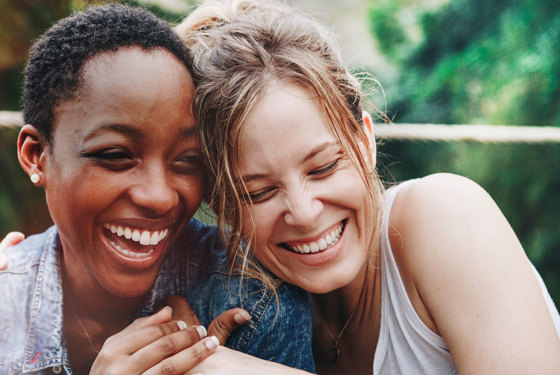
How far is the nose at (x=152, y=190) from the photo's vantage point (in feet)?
3.81

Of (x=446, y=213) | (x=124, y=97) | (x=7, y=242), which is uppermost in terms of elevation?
(x=124, y=97)

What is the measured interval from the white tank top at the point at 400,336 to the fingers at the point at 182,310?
484 mm

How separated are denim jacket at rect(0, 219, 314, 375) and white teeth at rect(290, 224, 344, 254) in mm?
136

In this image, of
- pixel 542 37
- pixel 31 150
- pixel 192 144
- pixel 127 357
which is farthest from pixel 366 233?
pixel 542 37

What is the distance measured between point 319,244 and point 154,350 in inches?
17.6

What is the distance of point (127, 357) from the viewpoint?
112 centimetres

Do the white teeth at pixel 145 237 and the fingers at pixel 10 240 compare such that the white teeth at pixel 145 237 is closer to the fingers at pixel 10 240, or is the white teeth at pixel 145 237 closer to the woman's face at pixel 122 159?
the woman's face at pixel 122 159

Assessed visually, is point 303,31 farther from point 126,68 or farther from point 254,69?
point 126,68

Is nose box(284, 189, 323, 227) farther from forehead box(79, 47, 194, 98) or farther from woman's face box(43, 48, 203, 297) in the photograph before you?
forehead box(79, 47, 194, 98)

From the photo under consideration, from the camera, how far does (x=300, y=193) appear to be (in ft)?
3.85

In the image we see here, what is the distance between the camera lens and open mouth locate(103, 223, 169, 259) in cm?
123

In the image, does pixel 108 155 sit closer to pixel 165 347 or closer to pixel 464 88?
pixel 165 347

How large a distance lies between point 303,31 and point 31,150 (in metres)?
0.74

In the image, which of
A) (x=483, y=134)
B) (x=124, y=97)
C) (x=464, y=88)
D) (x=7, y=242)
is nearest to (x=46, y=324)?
(x=7, y=242)
